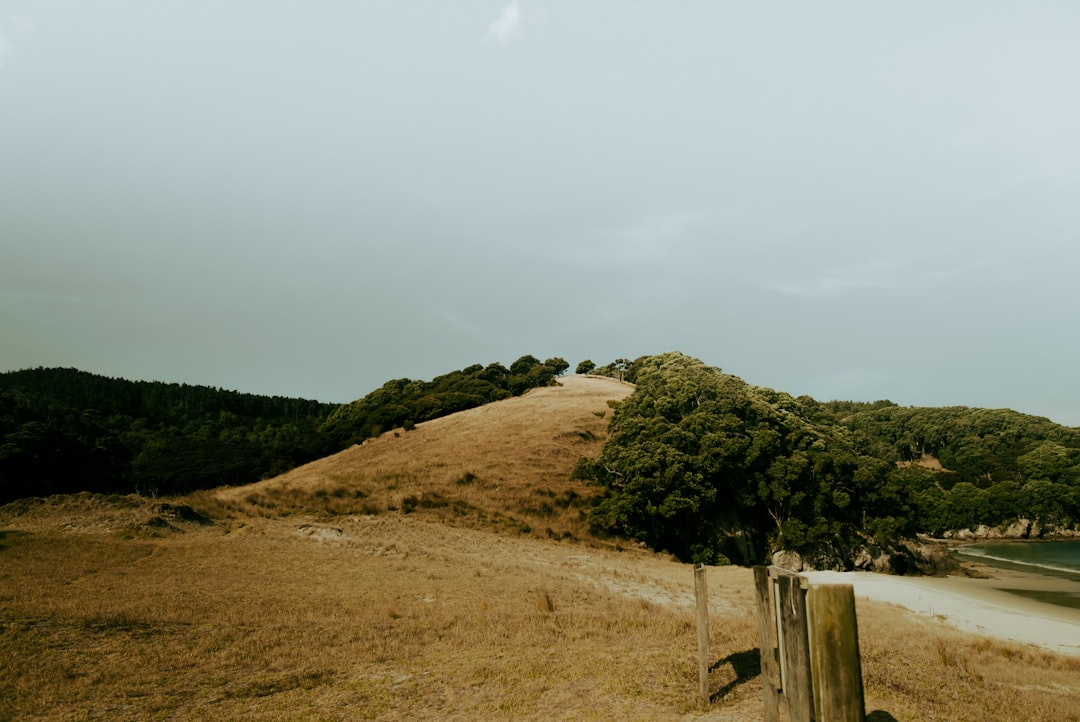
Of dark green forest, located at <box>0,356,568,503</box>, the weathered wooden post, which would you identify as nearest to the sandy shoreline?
the weathered wooden post

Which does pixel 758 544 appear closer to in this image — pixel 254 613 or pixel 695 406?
pixel 695 406

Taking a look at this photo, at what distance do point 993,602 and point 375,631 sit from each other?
3331cm

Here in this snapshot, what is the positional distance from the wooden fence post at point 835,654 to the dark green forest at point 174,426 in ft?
226

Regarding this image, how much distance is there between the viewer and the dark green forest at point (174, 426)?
60062 millimetres

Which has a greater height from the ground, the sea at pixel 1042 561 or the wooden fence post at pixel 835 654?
the wooden fence post at pixel 835 654

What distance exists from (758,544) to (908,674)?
36412 mm

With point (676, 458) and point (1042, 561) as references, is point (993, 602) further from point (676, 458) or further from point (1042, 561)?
point (1042, 561)

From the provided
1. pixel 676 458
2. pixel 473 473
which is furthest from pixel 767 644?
pixel 473 473

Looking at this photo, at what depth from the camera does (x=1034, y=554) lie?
6356cm

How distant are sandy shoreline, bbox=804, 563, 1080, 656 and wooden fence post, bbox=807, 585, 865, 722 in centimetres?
1429

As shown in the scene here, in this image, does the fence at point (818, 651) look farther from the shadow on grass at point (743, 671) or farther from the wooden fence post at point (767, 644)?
the shadow on grass at point (743, 671)

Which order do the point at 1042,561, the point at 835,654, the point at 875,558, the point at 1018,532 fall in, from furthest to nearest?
the point at 1018,532 < the point at 1042,561 < the point at 875,558 < the point at 835,654

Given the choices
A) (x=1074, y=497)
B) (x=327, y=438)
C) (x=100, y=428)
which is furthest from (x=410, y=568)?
(x=1074, y=497)

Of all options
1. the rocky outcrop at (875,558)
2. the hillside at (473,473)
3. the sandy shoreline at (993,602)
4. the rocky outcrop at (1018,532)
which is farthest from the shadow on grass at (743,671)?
the rocky outcrop at (1018,532)
